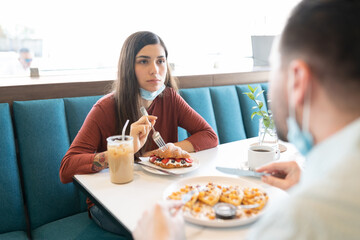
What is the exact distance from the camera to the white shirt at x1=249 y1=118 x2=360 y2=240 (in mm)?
488

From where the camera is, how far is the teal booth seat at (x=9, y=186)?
1556 millimetres

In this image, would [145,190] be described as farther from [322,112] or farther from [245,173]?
[322,112]

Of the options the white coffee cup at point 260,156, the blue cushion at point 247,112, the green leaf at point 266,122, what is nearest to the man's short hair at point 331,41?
the white coffee cup at point 260,156

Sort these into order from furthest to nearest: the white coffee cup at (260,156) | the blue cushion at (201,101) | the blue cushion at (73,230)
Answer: the blue cushion at (201,101)
the blue cushion at (73,230)
the white coffee cup at (260,156)

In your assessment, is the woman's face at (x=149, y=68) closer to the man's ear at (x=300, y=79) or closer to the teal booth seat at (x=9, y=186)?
the teal booth seat at (x=9, y=186)

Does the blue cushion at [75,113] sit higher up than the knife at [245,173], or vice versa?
the blue cushion at [75,113]

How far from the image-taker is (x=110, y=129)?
1.59 meters

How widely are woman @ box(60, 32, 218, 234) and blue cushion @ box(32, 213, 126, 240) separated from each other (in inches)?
1.6

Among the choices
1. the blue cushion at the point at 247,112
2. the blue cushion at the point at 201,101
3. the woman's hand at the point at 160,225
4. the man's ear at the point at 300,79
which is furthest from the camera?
the blue cushion at the point at 247,112

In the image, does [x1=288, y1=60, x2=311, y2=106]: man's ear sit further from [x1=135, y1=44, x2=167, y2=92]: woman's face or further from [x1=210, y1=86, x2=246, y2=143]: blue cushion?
[x1=210, y1=86, x2=246, y2=143]: blue cushion

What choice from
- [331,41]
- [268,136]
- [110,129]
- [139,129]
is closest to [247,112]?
[268,136]

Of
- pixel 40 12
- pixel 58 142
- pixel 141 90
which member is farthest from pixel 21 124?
pixel 40 12

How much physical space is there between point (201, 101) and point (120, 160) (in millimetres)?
1132

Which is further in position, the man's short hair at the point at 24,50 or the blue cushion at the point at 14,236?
the man's short hair at the point at 24,50
